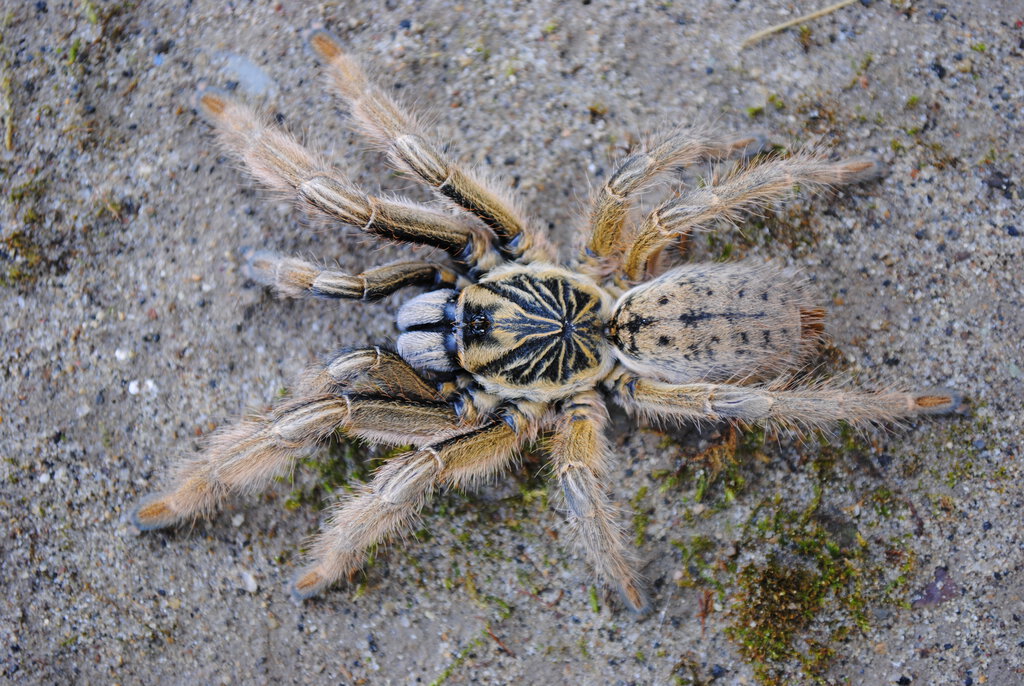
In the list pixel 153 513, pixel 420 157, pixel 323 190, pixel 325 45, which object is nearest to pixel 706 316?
pixel 420 157

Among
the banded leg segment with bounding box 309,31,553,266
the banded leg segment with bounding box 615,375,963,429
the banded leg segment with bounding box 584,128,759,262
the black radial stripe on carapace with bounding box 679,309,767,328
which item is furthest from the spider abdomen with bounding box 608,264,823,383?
the banded leg segment with bounding box 309,31,553,266

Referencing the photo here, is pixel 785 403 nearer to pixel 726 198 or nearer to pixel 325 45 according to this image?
pixel 726 198

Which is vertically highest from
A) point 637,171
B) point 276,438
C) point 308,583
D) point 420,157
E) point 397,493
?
point 420,157

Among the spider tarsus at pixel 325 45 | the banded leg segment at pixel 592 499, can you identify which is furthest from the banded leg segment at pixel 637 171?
the spider tarsus at pixel 325 45

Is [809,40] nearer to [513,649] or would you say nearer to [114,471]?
[513,649]

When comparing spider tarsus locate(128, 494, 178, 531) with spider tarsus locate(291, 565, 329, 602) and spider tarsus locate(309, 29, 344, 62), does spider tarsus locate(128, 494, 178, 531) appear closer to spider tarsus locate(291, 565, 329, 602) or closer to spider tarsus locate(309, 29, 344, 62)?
spider tarsus locate(291, 565, 329, 602)

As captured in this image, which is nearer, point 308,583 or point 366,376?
point 366,376

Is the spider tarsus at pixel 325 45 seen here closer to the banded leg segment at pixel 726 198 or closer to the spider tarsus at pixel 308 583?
the banded leg segment at pixel 726 198

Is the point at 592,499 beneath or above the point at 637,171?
beneath
